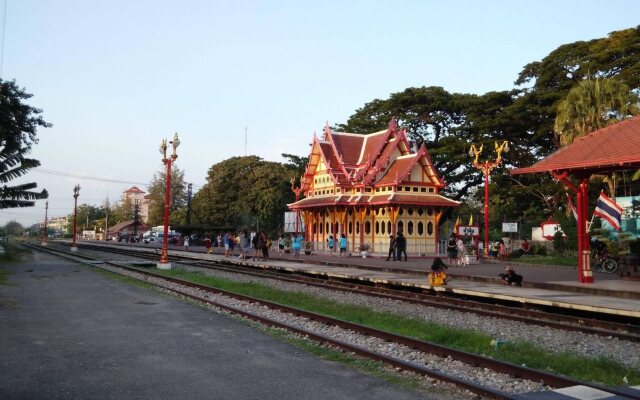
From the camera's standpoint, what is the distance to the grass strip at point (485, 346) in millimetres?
7316

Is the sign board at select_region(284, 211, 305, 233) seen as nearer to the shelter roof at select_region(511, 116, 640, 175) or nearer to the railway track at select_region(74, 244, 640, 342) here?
the railway track at select_region(74, 244, 640, 342)

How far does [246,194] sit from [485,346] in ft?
219

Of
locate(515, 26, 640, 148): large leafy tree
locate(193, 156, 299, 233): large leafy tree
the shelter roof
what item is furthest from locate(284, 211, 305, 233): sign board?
the shelter roof

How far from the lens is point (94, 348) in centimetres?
877

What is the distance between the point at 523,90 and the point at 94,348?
45.4 metres

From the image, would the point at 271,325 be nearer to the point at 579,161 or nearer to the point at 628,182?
the point at 579,161

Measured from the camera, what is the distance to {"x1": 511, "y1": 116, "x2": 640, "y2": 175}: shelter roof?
52.0ft

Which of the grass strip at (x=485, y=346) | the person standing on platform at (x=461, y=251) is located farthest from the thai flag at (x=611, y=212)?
the grass strip at (x=485, y=346)

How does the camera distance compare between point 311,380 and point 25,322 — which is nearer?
point 311,380

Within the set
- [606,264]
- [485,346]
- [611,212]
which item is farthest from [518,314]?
[606,264]

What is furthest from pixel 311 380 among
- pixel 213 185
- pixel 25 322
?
pixel 213 185

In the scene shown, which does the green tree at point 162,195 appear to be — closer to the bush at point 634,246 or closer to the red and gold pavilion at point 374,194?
the red and gold pavilion at point 374,194

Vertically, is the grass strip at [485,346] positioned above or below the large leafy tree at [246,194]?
below

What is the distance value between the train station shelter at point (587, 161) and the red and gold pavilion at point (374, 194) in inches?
735
